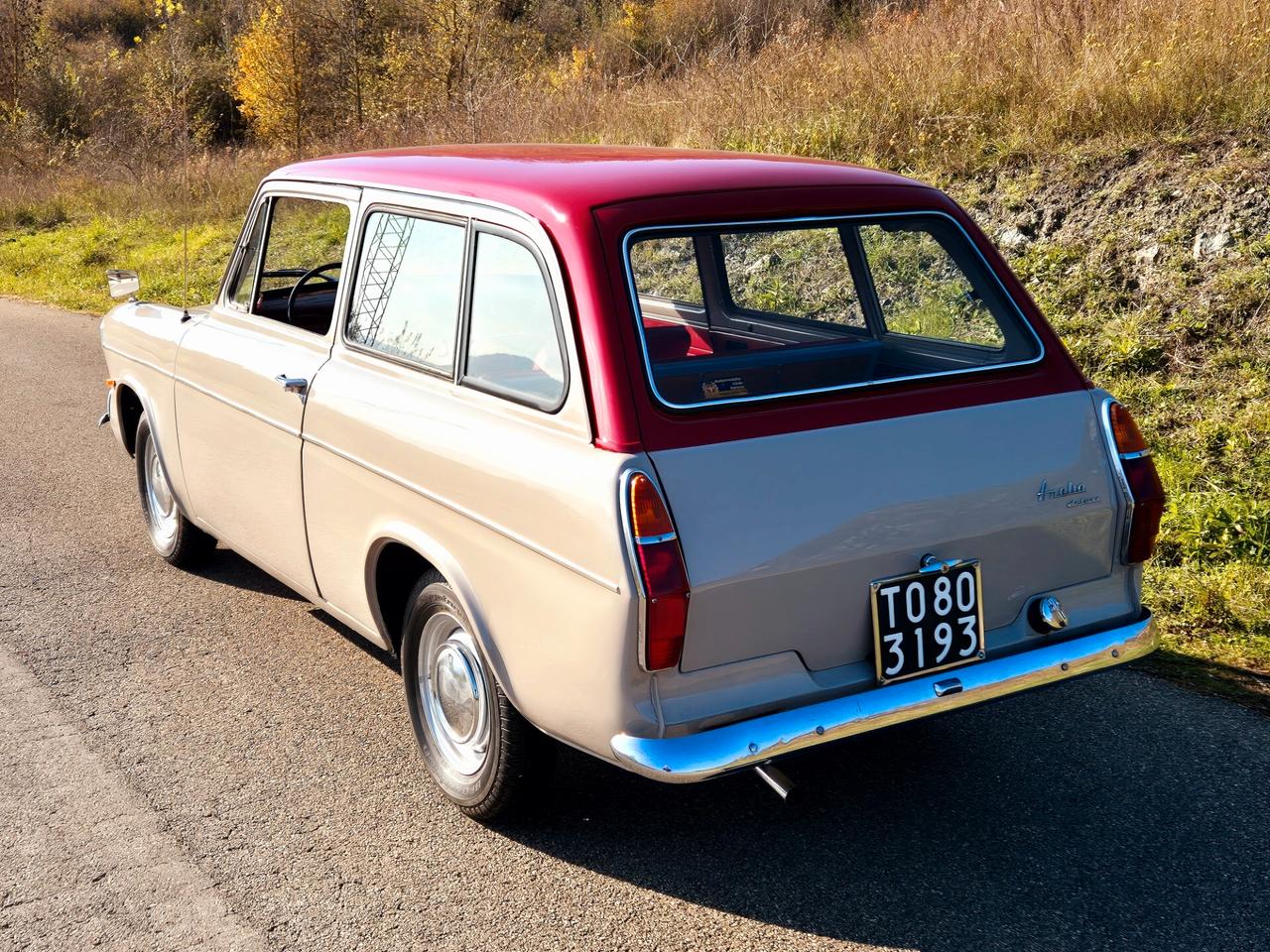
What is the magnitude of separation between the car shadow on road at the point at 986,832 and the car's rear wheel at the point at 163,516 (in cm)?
248

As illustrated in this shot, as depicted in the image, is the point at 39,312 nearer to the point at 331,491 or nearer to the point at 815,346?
the point at 331,491

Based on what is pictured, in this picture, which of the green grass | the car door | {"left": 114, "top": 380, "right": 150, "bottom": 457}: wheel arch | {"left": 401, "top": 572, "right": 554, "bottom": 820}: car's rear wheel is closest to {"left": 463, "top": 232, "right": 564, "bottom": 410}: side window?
{"left": 401, "top": 572, "right": 554, "bottom": 820}: car's rear wheel

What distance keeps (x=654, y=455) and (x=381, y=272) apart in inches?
58.4

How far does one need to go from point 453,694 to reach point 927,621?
1399 mm

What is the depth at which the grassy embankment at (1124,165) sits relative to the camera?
537cm

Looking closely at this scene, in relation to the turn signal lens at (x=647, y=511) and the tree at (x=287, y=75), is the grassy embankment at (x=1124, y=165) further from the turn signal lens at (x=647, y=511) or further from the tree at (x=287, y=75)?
the tree at (x=287, y=75)

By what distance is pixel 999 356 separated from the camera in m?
3.67

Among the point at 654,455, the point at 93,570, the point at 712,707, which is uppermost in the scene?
the point at 654,455

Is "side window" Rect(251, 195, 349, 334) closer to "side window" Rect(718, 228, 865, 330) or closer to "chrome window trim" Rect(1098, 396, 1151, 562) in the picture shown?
"side window" Rect(718, 228, 865, 330)

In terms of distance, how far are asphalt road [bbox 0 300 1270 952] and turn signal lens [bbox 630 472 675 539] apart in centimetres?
101

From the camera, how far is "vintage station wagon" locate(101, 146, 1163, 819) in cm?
296

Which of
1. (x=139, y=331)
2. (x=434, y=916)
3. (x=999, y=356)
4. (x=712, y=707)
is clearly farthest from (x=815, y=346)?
(x=139, y=331)

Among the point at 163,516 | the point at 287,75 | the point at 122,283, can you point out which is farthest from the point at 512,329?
the point at 287,75

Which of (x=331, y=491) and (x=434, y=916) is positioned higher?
(x=331, y=491)
